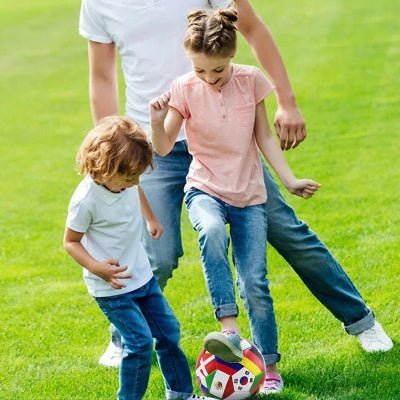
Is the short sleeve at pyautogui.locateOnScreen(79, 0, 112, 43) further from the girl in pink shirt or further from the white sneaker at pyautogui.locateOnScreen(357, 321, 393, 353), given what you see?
the white sneaker at pyautogui.locateOnScreen(357, 321, 393, 353)

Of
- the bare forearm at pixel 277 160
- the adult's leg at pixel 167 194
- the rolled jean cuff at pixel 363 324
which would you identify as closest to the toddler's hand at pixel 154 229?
the adult's leg at pixel 167 194

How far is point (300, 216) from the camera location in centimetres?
1036

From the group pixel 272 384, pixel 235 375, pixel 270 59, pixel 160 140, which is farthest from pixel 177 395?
pixel 270 59

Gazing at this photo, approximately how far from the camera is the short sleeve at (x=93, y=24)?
625 cm

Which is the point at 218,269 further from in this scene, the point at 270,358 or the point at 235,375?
the point at 270,358

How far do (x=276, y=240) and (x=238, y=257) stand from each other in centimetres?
38

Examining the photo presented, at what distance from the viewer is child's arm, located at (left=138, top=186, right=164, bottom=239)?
19.3 feet

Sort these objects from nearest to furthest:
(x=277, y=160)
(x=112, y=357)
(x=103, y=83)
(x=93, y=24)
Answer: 1. (x=277, y=160)
2. (x=93, y=24)
3. (x=103, y=83)
4. (x=112, y=357)

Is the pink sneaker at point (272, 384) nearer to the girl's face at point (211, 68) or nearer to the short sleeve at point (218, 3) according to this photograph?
the girl's face at point (211, 68)

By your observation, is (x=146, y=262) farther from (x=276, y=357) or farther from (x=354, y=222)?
(x=354, y=222)

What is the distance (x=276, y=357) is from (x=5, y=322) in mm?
2614

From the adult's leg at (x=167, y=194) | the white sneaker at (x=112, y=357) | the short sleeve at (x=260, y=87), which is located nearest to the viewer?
the short sleeve at (x=260, y=87)

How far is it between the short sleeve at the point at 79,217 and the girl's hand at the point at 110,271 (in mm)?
210

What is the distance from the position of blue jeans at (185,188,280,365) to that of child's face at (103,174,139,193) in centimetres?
51
